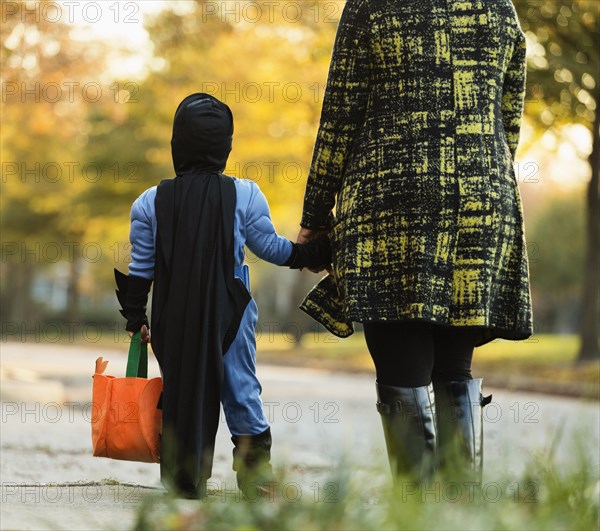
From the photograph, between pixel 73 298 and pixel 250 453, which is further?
pixel 73 298

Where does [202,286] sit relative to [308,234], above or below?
below

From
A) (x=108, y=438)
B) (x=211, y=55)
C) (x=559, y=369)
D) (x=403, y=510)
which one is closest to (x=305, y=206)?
(x=108, y=438)

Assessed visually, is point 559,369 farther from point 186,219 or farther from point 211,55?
point 186,219

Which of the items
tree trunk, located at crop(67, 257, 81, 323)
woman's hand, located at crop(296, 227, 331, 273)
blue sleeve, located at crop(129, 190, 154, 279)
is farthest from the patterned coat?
tree trunk, located at crop(67, 257, 81, 323)

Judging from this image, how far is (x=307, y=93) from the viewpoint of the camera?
1859 cm

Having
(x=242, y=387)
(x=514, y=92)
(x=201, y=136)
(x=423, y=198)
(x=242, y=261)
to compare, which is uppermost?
(x=514, y=92)

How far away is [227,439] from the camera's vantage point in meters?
7.22

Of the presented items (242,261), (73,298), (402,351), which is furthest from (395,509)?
(73,298)

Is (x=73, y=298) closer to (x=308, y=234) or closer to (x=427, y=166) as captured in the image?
(x=308, y=234)

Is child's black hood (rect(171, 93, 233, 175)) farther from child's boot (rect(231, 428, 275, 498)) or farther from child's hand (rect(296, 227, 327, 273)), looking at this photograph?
child's boot (rect(231, 428, 275, 498))

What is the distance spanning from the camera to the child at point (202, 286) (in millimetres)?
3668

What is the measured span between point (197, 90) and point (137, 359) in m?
17.7

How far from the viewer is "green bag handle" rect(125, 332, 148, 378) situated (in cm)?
383

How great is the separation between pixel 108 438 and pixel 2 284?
46.5 metres
